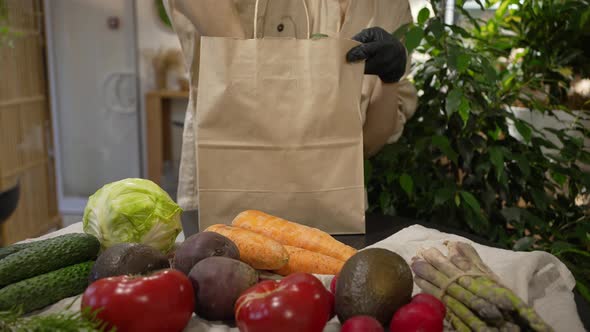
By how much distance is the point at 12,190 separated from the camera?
2.01 metres

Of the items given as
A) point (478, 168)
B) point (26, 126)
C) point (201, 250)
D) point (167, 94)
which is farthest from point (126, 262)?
Answer: point (26, 126)

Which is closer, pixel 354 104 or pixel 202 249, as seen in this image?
pixel 202 249

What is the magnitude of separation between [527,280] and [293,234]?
1.45 ft

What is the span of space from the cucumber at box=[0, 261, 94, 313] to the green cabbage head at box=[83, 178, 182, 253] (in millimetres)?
130

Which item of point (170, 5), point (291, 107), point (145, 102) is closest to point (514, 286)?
point (291, 107)

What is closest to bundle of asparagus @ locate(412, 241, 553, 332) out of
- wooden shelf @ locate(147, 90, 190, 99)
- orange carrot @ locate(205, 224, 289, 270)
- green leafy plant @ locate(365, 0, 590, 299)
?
orange carrot @ locate(205, 224, 289, 270)

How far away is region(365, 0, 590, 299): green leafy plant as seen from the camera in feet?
4.67

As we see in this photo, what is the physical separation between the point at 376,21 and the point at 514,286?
0.84 meters

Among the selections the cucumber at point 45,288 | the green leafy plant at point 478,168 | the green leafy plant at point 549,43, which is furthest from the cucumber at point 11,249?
the green leafy plant at point 549,43

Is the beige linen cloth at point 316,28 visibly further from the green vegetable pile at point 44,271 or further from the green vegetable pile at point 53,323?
the green vegetable pile at point 53,323

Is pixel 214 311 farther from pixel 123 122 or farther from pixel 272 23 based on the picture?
pixel 123 122

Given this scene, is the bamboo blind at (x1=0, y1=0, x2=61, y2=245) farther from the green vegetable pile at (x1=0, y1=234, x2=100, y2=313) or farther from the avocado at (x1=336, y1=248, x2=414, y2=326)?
the avocado at (x1=336, y1=248, x2=414, y2=326)

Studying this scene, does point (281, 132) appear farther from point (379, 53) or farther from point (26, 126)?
point (26, 126)

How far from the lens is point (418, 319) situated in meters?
0.63
